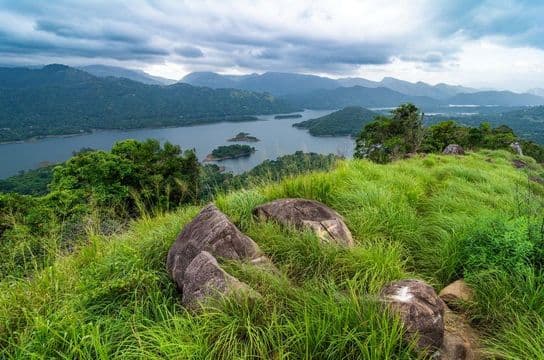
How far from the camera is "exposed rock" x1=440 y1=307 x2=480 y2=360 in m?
2.17

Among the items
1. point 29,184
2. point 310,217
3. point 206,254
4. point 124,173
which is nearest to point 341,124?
point 29,184

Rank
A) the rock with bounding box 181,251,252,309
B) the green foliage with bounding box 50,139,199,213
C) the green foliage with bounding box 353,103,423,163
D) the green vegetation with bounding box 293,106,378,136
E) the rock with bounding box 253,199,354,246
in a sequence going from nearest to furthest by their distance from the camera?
the rock with bounding box 181,251,252,309, the rock with bounding box 253,199,354,246, the green foliage with bounding box 50,139,199,213, the green foliage with bounding box 353,103,423,163, the green vegetation with bounding box 293,106,378,136

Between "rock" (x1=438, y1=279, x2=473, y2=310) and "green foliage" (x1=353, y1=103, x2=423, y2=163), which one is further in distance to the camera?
"green foliage" (x1=353, y1=103, x2=423, y2=163)

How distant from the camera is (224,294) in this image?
8.16 ft

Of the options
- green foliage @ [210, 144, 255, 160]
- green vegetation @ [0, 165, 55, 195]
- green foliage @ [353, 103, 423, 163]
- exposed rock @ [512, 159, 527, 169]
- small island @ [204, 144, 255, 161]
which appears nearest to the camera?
exposed rock @ [512, 159, 527, 169]

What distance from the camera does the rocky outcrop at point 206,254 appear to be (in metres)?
2.67

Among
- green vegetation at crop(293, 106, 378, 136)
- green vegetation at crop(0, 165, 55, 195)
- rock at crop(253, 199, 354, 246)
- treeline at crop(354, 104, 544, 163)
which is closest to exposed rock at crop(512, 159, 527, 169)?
treeline at crop(354, 104, 544, 163)

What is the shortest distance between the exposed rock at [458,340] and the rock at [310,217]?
1.25m

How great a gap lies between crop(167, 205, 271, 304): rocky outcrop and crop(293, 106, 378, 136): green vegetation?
99.8m

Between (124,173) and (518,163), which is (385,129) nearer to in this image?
(518,163)

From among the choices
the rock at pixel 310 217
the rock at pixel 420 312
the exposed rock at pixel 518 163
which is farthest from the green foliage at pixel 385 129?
the rock at pixel 420 312

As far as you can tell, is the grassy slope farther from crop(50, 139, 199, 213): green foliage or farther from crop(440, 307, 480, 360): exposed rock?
crop(50, 139, 199, 213): green foliage

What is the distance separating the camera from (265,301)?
2.46 metres

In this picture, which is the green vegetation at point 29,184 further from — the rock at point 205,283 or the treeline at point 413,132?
the rock at point 205,283
